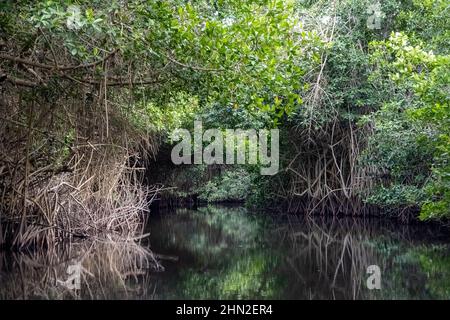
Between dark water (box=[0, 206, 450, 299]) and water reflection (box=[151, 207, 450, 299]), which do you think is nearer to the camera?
dark water (box=[0, 206, 450, 299])

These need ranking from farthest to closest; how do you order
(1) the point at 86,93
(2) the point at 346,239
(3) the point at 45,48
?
(2) the point at 346,239, (1) the point at 86,93, (3) the point at 45,48

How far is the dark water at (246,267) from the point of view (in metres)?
5.44

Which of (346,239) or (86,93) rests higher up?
(86,93)

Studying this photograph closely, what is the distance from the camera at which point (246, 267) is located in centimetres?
700

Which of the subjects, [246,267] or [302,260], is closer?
[246,267]

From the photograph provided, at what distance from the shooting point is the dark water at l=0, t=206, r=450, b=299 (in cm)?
544

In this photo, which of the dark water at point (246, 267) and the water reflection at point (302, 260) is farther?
the water reflection at point (302, 260)

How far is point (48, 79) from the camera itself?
700cm
